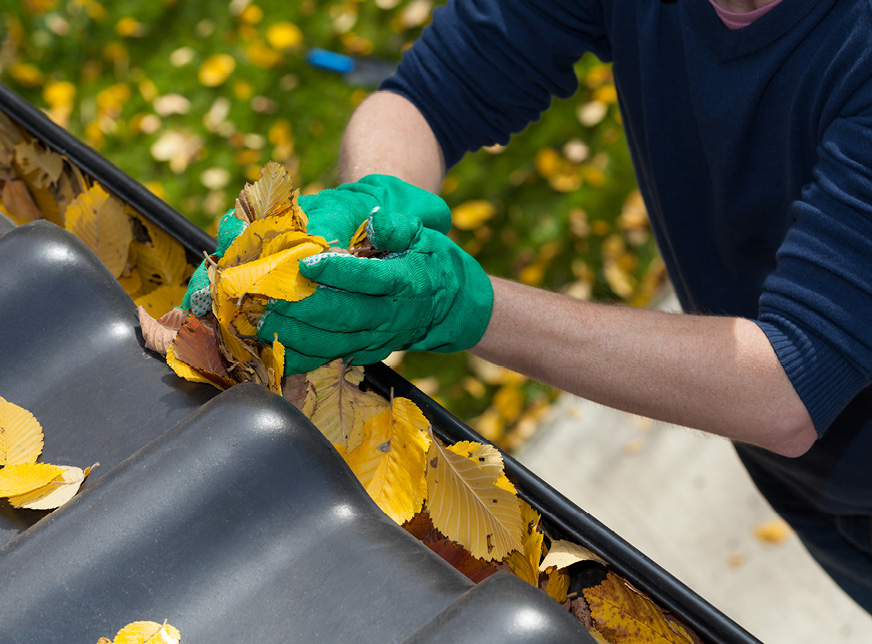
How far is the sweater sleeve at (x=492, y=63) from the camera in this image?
1459 millimetres

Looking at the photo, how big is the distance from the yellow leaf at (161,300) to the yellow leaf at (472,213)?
164cm

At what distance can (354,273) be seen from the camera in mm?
898

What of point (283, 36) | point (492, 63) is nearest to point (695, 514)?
point (492, 63)

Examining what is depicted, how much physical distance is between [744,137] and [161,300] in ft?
3.16

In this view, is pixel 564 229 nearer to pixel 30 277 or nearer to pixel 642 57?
pixel 642 57

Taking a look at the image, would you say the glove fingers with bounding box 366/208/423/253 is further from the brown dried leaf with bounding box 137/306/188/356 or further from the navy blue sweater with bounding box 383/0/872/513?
the navy blue sweater with bounding box 383/0/872/513

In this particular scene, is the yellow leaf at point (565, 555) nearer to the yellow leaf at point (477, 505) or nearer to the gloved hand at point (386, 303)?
the yellow leaf at point (477, 505)

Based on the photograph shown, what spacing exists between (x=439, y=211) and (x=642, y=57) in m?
A: 0.53

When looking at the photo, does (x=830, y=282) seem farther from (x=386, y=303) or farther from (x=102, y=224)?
(x=102, y=224)

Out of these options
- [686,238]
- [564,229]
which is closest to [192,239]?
[686,238]

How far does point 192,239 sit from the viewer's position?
100 centimetres

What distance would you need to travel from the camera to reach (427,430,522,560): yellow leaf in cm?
85

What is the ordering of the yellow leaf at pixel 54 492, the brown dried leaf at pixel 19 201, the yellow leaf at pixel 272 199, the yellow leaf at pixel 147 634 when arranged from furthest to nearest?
the brown dried leaf at pixel 19 201 → the yellow leaf at pixel 272 199 → the yellow leaf at pixel 54 492 → the yellow leaf at pixel 147 634

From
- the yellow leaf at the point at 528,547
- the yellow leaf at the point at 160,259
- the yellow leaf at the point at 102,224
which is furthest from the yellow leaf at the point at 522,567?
the yellow leaf at the point at 102,224
